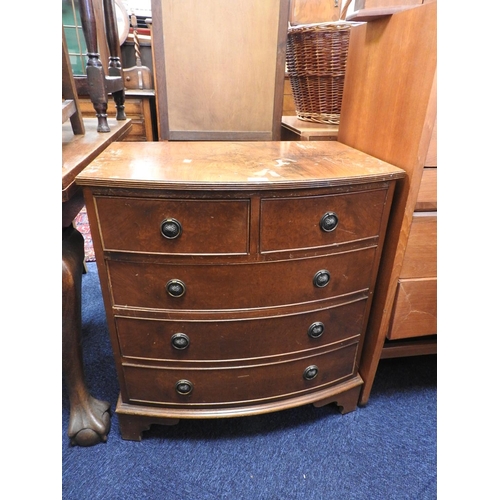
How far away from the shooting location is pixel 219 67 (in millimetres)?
1304

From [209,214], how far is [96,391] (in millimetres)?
880

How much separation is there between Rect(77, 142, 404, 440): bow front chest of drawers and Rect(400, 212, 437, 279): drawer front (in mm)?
98

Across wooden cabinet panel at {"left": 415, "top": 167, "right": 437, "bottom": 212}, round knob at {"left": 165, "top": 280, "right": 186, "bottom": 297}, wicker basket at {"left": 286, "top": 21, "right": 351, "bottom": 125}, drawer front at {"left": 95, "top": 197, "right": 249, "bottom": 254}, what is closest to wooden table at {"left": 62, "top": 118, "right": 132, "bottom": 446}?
drawer front at {"left": 95, "top": 197, "right": 249, "bottom": 254}

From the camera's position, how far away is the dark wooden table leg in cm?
91

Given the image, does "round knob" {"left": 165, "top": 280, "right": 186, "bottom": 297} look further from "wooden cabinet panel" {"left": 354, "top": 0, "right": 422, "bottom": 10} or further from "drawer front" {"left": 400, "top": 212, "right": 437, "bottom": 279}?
"wooden cabinet panel" {"left": 354, "top": 0, "right": 422, "bottom": 10}

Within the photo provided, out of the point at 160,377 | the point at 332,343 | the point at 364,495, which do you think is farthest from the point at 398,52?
the point at 364,495

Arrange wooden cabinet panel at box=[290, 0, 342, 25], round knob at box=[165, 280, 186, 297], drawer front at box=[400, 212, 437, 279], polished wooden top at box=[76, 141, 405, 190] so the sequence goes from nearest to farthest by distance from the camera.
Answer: polished wooden top at box=[76, 141, 405, 190], round knob at box=[165, 280, 186, 297], drawer front at box=[400, 212, 437, 279], wooden cabinet panel at box=[290, 0, 342, 25]

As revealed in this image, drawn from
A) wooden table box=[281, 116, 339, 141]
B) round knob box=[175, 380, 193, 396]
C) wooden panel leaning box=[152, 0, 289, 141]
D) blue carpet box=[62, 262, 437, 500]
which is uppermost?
wooden panel leaning box=[152, 0, 289, 141]

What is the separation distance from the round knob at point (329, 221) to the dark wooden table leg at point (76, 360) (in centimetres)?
67

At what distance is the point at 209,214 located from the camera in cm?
76

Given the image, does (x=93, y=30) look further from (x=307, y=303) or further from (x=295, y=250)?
(x=307, y=303)

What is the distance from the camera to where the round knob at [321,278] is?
89 centimetres

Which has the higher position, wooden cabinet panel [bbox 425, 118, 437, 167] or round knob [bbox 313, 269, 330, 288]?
wooden cabinet panel [bbox 425, 118, 437, 167]
